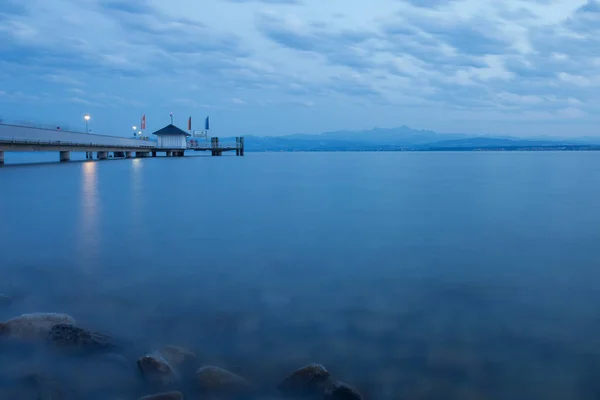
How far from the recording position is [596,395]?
5277 millimetres

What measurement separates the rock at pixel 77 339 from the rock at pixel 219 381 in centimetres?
148

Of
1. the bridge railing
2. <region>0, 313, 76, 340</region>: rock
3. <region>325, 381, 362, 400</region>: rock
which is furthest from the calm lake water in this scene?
the bridge railing

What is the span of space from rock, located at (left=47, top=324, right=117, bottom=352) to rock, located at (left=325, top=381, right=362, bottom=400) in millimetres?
2738

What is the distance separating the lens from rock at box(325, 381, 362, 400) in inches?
200

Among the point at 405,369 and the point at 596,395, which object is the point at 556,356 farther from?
the point at 405,369

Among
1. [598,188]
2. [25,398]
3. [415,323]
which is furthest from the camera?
[598,188]

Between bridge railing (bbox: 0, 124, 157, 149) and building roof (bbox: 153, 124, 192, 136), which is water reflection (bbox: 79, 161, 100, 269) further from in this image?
building roof (bbox: 153, 124, 192, 136)

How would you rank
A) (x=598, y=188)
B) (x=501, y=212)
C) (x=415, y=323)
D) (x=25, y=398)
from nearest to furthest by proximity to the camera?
(x=25, y=398) < (x=415, y=323) < (x=501, y=212) < (x=598, y=188)

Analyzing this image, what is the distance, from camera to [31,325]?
21.6ft

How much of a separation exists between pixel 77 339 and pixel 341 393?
323cm

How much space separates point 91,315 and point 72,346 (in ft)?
4.38

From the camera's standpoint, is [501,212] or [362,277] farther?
[501,212]

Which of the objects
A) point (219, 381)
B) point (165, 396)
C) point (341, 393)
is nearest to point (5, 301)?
point (165, 396)

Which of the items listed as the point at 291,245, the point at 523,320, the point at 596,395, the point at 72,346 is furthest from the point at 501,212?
the point at 72,346
